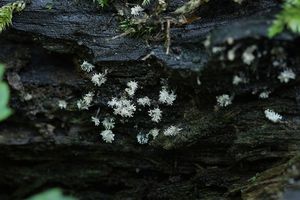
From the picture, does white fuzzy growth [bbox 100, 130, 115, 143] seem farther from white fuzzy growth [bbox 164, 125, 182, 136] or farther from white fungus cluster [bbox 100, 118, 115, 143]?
white fuzzy growth [bbox 164, 125, 182, 136]

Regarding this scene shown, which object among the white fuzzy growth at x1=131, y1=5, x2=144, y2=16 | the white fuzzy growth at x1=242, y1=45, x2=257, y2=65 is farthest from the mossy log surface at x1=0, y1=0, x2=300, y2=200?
the white fuzzy growth at x1=131, y1=5, x2=144, y2=16

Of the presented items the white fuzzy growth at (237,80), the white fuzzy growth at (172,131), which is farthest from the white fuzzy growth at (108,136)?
the white fuzzy growth at (237,80)

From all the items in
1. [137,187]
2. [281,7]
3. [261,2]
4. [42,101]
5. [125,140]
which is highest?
[261,2]

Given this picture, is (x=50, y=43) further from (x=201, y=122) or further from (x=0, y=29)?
(x=201, y=122)

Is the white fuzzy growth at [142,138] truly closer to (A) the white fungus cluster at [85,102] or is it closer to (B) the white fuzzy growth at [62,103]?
(A) the white fungus cluster at [85,102]

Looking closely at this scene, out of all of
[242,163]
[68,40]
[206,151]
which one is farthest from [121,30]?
[242,163]

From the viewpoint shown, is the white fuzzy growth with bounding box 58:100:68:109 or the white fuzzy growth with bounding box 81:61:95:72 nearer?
the white fuzzy growth with bounding box 81:61:95:72
